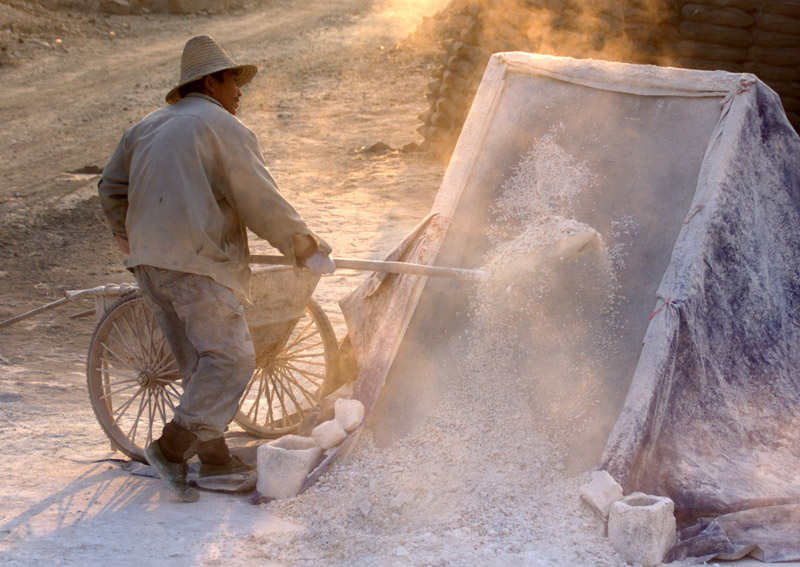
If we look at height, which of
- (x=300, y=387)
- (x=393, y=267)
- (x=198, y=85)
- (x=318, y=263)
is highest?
(x=198, y=85)

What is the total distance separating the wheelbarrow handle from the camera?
11.7 ft

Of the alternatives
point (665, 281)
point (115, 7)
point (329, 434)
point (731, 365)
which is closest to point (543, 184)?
point (665, 281)

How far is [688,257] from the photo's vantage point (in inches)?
145

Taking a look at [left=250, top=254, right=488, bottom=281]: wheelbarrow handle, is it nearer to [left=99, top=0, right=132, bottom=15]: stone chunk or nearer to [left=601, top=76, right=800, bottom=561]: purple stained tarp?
[left=601, top=76, right=800, bottom=561]: purple stained tarp

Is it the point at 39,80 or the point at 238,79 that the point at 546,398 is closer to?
the point at 238,79

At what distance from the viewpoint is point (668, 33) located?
8.33 metres

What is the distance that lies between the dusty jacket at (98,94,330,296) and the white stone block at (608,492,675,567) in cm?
158

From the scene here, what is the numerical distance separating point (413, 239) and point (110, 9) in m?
13.4

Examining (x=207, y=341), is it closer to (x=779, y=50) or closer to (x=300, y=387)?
(x=300, y=387)

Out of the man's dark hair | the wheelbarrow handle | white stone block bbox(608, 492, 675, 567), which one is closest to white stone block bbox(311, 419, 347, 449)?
the wheelbarrow handle

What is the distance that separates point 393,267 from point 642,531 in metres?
1.49

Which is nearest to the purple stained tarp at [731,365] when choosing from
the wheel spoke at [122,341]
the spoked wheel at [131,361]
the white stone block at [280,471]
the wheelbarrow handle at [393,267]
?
the wheelbarrow handle at [393,267]

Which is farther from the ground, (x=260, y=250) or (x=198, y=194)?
(x=198, y=194)

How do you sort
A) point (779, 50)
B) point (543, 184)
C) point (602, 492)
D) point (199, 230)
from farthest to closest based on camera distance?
point (779, 50), point (543, 184), point (199, 230), point (602, 492)
